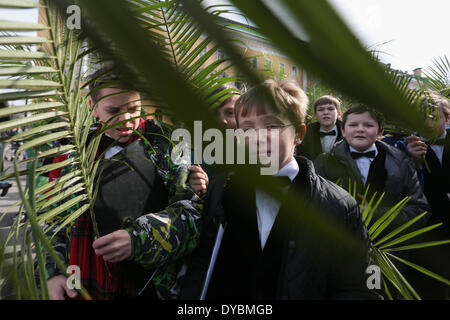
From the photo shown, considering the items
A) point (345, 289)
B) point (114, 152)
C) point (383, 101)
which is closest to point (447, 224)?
point (345, 289)

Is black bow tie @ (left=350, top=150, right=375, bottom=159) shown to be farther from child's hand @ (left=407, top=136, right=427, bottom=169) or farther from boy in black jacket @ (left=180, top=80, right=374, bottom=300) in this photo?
boy in black jacket @ (left=180, top=80, right=374, bottom=300)

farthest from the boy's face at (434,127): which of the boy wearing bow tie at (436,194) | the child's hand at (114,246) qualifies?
the boy wearing bow tie at (436,194)

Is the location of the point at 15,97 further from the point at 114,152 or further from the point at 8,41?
the point at 114,152

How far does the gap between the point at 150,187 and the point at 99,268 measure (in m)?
0.28

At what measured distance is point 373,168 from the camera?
4.57ft

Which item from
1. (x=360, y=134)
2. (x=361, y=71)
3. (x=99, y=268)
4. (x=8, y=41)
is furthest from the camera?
(x=360, y=134)

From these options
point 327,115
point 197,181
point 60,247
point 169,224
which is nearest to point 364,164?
point 327,115

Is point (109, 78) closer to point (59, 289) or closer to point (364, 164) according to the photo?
point (59, 289)

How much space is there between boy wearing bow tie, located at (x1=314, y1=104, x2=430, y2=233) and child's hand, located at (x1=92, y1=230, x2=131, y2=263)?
0.97 m

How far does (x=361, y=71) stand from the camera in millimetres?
104

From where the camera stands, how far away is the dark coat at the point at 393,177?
1.31m

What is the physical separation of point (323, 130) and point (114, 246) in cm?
137

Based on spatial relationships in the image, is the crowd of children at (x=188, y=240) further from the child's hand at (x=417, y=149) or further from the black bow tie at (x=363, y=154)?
the child's hand at (x=417, y=149)

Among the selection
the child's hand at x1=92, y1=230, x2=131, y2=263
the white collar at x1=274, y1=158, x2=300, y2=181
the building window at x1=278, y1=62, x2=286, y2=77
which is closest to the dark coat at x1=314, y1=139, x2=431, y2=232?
the white collar at x1=274, y1=158, x2=300, y2=181
